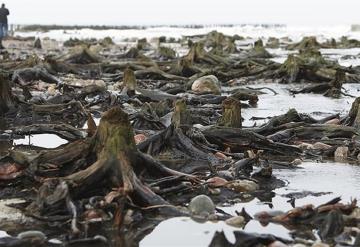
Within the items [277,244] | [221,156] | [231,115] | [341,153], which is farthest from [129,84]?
[277,244]

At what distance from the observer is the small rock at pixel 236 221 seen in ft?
11.9

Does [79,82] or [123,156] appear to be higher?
[123,156]

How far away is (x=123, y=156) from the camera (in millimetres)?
4098

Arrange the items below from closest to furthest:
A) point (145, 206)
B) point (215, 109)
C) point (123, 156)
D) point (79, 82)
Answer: point (145, 206)
point (123, 156)
point (215, 109)
point (79, 82)

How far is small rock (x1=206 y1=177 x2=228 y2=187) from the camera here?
443cm

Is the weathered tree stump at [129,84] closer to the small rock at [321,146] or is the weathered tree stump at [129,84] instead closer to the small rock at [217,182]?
the small rock at [321,146]

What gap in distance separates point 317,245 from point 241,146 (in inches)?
104

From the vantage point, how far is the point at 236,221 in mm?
3643

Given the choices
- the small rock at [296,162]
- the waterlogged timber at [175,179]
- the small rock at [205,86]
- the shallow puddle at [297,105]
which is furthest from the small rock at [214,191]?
the small rock at [205,86]

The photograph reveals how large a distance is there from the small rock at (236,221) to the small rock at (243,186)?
0.72 m

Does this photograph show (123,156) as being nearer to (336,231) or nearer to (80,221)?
(80,221)

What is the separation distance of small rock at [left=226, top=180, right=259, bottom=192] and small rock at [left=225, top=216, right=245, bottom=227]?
2.37ft

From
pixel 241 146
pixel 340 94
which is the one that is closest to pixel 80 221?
pixel 241 146

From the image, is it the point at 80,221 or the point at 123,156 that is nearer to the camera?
the point at 80,221
